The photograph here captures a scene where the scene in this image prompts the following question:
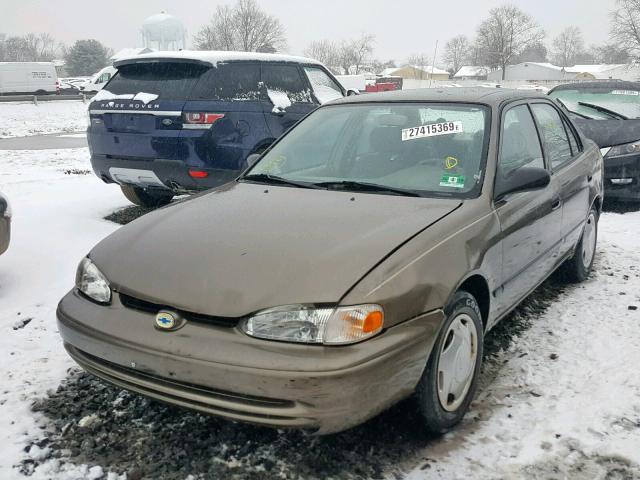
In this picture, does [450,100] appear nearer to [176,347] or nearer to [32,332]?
[176,347]

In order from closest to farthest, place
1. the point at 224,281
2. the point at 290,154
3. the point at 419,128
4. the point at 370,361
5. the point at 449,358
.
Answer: the point at 370,361, the point at 224,281, the point at 449,358, the point at 419,128, the point at 290,154

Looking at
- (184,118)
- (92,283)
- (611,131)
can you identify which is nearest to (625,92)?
(611,131)

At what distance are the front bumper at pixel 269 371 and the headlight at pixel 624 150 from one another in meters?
6.21

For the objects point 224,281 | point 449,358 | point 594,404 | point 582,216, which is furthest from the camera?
point 582,216

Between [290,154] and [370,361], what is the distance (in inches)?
76.4

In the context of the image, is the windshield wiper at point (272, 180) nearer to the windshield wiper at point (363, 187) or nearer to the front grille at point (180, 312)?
the windshield wiper at point (363, 187)

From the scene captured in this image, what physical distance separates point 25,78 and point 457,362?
43886 millimetres

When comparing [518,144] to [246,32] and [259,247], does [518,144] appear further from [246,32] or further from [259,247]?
[246,32]

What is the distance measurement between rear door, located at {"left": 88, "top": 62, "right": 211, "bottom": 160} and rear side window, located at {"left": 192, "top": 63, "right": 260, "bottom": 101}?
89 mm

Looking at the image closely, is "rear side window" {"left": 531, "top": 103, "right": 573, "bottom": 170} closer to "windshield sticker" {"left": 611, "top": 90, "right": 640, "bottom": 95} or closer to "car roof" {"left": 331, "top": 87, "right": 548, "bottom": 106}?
"car roof" {"left": 331, "top": 87, "right": 548, "bottom": 106}

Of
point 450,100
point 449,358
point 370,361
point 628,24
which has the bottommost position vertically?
point 449,358

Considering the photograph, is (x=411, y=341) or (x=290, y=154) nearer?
(x=411, y=341)

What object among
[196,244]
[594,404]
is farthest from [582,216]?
[196,244]

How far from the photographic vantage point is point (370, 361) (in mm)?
2195
